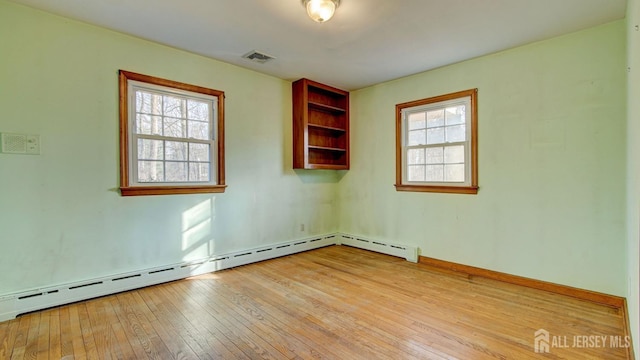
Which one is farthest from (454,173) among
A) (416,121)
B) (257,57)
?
(257,57)

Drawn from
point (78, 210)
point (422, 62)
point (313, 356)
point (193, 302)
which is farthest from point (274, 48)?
point (313, 356)

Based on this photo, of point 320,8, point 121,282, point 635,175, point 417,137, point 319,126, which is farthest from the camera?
point 319,126

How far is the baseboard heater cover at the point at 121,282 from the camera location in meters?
2.47

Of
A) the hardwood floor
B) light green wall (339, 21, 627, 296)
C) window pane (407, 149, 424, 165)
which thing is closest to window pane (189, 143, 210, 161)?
→ the hardwood floor

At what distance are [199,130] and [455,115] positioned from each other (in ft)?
10.6

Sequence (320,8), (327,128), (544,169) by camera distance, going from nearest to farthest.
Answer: (320,8), (544,169), (327,128)

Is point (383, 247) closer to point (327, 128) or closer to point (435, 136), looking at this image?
point (435, 136)

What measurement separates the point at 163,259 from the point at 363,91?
12.2 feet

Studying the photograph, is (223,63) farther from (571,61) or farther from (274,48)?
(571,61)

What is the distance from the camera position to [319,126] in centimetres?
461

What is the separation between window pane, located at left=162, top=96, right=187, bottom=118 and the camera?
3291 mm

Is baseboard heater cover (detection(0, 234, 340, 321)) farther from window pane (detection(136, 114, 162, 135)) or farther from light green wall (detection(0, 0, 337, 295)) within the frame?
window pane (detection(136, 114, 162, 135))

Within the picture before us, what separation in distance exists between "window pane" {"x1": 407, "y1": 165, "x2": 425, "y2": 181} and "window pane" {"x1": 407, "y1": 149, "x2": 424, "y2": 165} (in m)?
0.06

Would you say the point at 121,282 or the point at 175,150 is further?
the point at 175,150
